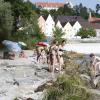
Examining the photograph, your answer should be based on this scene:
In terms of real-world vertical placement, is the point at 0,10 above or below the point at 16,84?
above

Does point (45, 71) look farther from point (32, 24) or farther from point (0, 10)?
point (32, 24)

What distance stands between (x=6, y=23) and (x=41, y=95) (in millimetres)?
20250

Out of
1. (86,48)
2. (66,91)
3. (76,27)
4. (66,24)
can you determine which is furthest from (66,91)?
(66,24)

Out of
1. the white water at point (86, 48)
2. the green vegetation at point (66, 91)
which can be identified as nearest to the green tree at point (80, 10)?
the white water at point (86, 48)

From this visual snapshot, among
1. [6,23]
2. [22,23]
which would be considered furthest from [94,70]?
[22,23]

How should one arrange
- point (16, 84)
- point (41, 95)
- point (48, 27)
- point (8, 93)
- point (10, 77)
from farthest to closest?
point (48, 27)
point (10, 77)
point (16, 84)
point (8, 93)
point (41, 95)

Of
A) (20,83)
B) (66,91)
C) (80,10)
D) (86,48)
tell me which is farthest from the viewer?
(80,10)

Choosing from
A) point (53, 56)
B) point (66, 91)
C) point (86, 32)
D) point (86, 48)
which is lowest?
point (86, 48)

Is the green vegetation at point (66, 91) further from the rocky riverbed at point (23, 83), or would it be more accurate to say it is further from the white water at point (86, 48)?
the white water at point (86, 48)

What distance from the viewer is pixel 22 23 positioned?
55625mm

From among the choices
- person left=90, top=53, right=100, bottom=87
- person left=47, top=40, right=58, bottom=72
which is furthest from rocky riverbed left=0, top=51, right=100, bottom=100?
person left=90, top=53, right=100, bottom=87

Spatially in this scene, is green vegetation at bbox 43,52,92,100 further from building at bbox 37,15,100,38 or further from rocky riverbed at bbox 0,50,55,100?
building at bbox 37,15,100,38

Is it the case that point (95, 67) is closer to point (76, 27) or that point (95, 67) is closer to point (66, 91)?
point (66, 91)

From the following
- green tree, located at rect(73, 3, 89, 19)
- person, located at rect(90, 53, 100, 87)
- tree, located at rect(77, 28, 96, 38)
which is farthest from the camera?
green tree, located at rect(73, 3, 89, 19)
